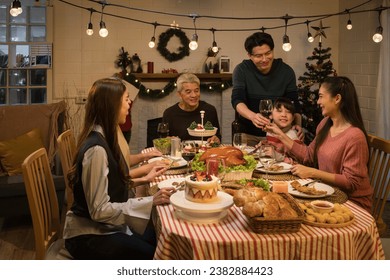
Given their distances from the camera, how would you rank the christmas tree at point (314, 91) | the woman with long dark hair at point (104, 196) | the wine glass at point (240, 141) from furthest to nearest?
the christmas tree at point (314, 91), the wine glass at point (240, 141), the woman with long dark hair at point (104, 196)

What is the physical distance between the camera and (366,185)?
2080 millimetres

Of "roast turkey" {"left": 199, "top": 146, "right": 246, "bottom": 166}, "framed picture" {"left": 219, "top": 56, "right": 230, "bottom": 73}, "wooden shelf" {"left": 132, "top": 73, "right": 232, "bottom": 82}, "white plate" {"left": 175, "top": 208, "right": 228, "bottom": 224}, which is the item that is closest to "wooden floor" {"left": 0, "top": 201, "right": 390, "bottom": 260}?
"roast turkey" {"left": 199, "top": 146, "right": 246, "bottom": 166}

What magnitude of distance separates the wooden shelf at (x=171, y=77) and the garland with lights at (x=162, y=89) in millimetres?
57

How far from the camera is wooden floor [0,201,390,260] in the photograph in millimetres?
3099

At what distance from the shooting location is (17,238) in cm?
341

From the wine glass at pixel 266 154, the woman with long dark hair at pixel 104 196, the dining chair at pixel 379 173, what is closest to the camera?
the woman with long dark hair at pixel 104 196

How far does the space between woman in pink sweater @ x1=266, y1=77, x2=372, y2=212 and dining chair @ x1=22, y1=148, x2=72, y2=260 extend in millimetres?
1110

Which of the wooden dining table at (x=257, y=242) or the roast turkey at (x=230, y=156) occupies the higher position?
the roast turkey at (x=230, y=156)

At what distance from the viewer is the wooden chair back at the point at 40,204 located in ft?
5.89

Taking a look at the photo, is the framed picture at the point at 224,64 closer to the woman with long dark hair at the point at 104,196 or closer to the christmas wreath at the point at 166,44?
the christmas wreath at the point at 166,44

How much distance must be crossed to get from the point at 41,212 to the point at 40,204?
34 millimetres

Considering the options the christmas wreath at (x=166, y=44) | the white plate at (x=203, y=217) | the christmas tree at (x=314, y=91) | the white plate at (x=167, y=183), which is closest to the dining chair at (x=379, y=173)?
the white plate at (x=167, y=183)

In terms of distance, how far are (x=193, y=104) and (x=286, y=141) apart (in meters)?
1.08
